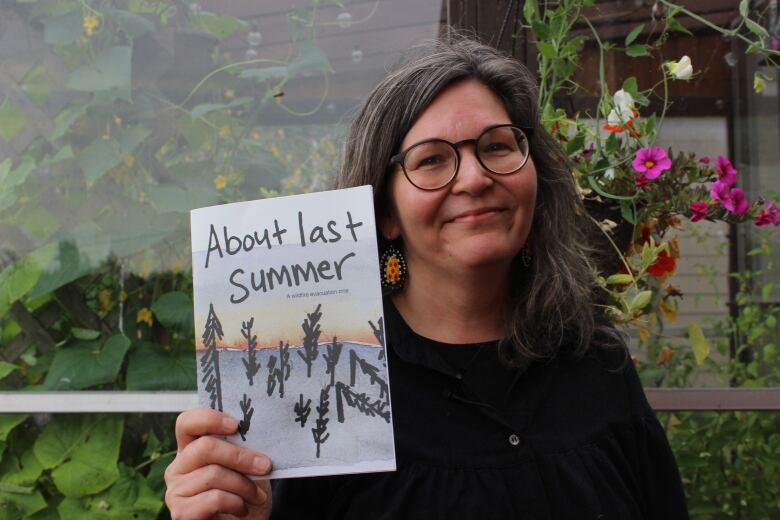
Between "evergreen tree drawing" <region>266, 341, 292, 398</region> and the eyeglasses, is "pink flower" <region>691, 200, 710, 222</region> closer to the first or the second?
the eyeglasses

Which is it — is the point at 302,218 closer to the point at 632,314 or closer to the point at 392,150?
the point at 392,150

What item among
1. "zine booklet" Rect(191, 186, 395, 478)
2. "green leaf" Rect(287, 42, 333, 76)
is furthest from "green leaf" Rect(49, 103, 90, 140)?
"zine booklet" Rect(191, 186, 395, 478)

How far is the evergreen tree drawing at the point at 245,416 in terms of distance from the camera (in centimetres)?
110

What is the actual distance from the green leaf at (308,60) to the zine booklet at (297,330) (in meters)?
1.32

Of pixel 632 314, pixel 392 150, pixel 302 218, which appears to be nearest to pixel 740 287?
pixel 632 314

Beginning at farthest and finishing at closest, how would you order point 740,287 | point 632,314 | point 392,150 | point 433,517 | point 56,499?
point 740,287, point 56,499, point 632,314, point 392,150, point 433,517

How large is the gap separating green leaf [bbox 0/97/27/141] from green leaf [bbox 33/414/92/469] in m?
0.79

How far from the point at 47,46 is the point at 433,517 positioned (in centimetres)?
178

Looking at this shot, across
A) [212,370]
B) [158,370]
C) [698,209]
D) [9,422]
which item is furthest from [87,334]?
[698,209]

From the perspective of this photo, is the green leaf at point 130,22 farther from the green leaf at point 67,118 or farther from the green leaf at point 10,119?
the green leaf at point 10,119

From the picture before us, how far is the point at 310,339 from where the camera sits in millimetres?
1112

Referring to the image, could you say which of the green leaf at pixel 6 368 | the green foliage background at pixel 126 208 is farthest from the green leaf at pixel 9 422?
the green leaf at pixel 6 368

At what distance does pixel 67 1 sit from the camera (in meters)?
2.30

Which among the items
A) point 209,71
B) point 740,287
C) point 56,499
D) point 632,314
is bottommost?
point 56,499
